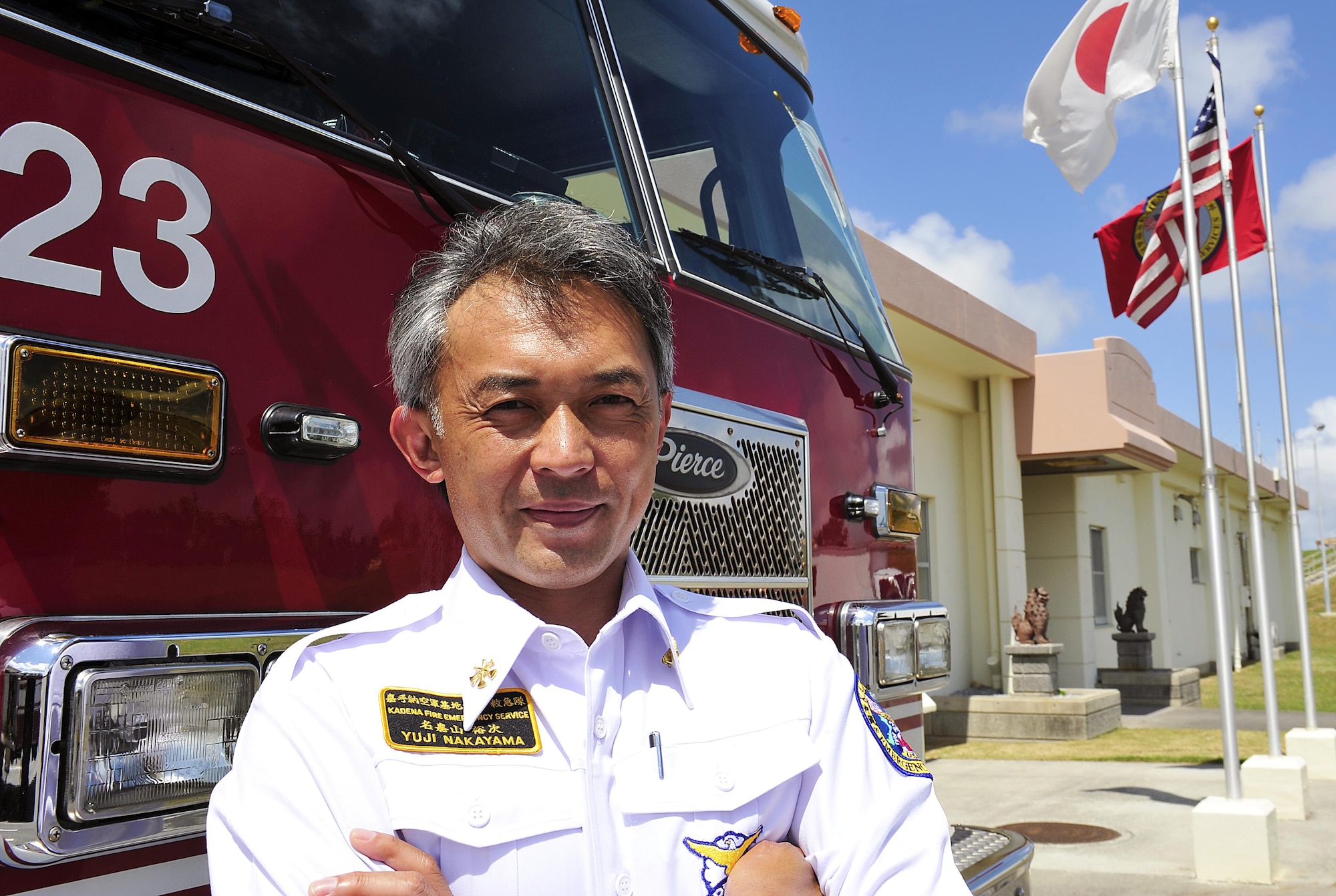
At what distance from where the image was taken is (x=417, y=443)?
1.47m

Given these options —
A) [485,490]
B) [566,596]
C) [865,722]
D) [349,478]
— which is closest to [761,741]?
[865,722]

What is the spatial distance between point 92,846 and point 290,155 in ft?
2.80

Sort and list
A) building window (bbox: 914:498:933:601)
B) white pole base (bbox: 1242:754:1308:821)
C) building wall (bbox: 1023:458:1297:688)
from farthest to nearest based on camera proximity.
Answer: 1. building wall (bbox: 1023:458:1297:688)
2. building window (bbox: 914:498:933:601)
3. white pole base (bbox: 1242:754:1308:821)

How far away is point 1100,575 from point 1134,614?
134 centimetres

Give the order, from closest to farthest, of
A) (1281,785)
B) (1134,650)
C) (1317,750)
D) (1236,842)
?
(1236,842) < (1281,785) < (1317,750) < (1134,650)

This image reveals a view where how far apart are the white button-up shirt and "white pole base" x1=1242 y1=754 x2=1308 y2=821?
7028 millimetres

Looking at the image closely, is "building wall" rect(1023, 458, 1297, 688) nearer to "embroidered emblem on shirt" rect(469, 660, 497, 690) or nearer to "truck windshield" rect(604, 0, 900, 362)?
"truck windshield" rect(604, 0, 900, 362)

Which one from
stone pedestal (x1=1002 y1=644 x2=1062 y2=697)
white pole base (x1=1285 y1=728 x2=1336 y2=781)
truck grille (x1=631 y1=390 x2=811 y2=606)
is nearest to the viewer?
truck grille (x1=631 y1=390 x2=811 y2=606)

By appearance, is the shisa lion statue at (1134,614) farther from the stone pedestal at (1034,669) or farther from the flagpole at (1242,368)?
the flagpole at (1242,368)

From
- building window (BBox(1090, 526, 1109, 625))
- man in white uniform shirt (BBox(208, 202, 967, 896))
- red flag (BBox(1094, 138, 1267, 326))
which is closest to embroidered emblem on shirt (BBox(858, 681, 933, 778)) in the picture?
man in white uniform shirt (BBox(208, 202, 967, 896))

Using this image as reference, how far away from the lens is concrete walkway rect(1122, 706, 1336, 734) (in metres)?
12.5

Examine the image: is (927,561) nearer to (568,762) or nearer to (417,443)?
(417,443)

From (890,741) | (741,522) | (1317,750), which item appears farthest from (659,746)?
(1317,750)

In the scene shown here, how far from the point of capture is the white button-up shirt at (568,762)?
3.82 ft
